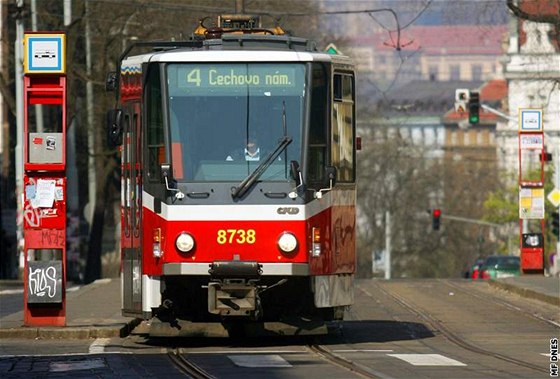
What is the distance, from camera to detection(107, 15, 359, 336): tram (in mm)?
21203

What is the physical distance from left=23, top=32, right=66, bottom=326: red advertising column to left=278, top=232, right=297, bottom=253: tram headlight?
3934mm

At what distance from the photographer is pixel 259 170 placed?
70.0ft

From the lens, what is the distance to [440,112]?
19462cm

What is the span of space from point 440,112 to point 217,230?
573 feet

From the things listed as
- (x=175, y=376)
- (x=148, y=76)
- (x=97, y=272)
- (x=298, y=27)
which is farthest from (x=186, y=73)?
(x=298, y=27)

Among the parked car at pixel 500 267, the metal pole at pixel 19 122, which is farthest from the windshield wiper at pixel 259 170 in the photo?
the parked car at pixel 500 267

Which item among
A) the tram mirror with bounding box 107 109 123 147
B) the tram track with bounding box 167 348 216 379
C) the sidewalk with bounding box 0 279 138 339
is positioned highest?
the tram mirror with bounding box 107 109 123 147

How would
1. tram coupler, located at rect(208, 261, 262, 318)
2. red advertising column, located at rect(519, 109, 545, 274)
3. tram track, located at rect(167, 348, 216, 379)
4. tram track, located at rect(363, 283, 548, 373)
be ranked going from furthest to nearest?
red advertising column, located at rect(519, 109, 545, 274) → tram coupler, located at rect(208, 261, 262, 318) → tram track, located at rect(363, 283, 548, 373) → tram track, located at rect(167, 348, 216, 379)

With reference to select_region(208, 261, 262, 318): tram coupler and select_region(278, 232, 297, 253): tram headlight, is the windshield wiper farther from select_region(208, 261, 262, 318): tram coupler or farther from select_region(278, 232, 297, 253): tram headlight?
select_region(208, 261, 262, 318): tram coupler

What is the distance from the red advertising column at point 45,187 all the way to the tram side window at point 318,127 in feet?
12.5

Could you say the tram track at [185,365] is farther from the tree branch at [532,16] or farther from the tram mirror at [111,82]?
the tree branch at [532,16]

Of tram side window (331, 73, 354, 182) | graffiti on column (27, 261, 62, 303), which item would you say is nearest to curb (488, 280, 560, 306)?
tram side window (331, 73, 354, 182)

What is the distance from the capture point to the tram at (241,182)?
2120 centimetres

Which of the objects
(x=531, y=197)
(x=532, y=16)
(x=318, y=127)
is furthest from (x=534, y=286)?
(x=318, y=127)
